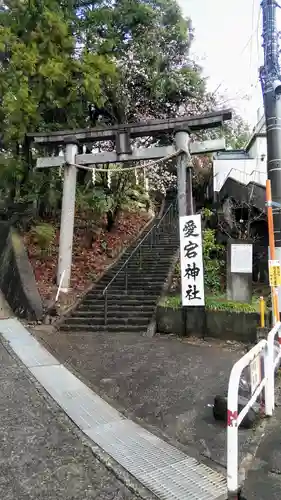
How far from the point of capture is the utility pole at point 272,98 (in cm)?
641

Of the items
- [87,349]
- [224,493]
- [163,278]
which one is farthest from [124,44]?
[224,493]

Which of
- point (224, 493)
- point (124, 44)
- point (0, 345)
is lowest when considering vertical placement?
point (224, 493)

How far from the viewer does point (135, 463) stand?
3.52 meters

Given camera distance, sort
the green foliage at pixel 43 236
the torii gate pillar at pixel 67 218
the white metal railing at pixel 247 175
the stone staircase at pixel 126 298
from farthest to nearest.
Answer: the white metal railing at pixel 247 175 < the green foliage at pixel 43 236 < the torii gate pillar at pixel 67 218 < the stone staircase at pixel 126 298

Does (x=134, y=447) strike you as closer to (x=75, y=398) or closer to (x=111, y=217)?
(x=75, y=398)

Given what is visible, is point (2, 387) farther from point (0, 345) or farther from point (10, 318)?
point (10, 318)

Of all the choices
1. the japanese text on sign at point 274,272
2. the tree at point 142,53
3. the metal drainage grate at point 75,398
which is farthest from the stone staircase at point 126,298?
the tree at point 142,53

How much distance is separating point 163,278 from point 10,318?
4730 millimetres

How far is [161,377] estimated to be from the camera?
5969 mm

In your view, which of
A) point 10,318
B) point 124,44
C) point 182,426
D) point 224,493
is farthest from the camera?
point 124,44

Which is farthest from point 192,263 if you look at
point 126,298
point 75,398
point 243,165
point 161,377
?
point 243,165

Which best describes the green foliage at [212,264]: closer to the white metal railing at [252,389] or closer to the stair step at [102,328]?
the stair step at [102,328]

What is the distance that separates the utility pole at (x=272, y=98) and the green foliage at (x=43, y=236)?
821cm

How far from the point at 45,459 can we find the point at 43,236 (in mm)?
9739
